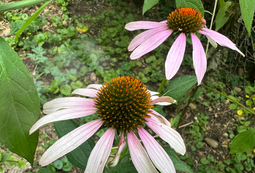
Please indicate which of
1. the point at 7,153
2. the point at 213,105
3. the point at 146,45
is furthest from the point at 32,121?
the point at 213,105

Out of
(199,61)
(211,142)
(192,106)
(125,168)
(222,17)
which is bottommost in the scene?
(211,142)

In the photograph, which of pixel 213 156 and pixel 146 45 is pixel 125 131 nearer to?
pixel 146 45

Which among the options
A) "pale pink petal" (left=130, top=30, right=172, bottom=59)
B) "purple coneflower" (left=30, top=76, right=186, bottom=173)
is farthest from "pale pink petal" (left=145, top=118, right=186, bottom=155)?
"pale pink petal" (left=130, top=30, right=172, bottom=59)

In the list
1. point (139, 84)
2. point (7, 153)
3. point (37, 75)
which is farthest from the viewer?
point (37, 75)

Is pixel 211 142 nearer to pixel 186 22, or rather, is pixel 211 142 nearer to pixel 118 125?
pixel 186 22

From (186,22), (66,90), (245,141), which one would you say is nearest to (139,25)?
(186,22)

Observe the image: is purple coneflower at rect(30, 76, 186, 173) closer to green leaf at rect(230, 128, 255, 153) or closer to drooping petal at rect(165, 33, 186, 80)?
drooping petal at rect(165, 33, 186, 80)
